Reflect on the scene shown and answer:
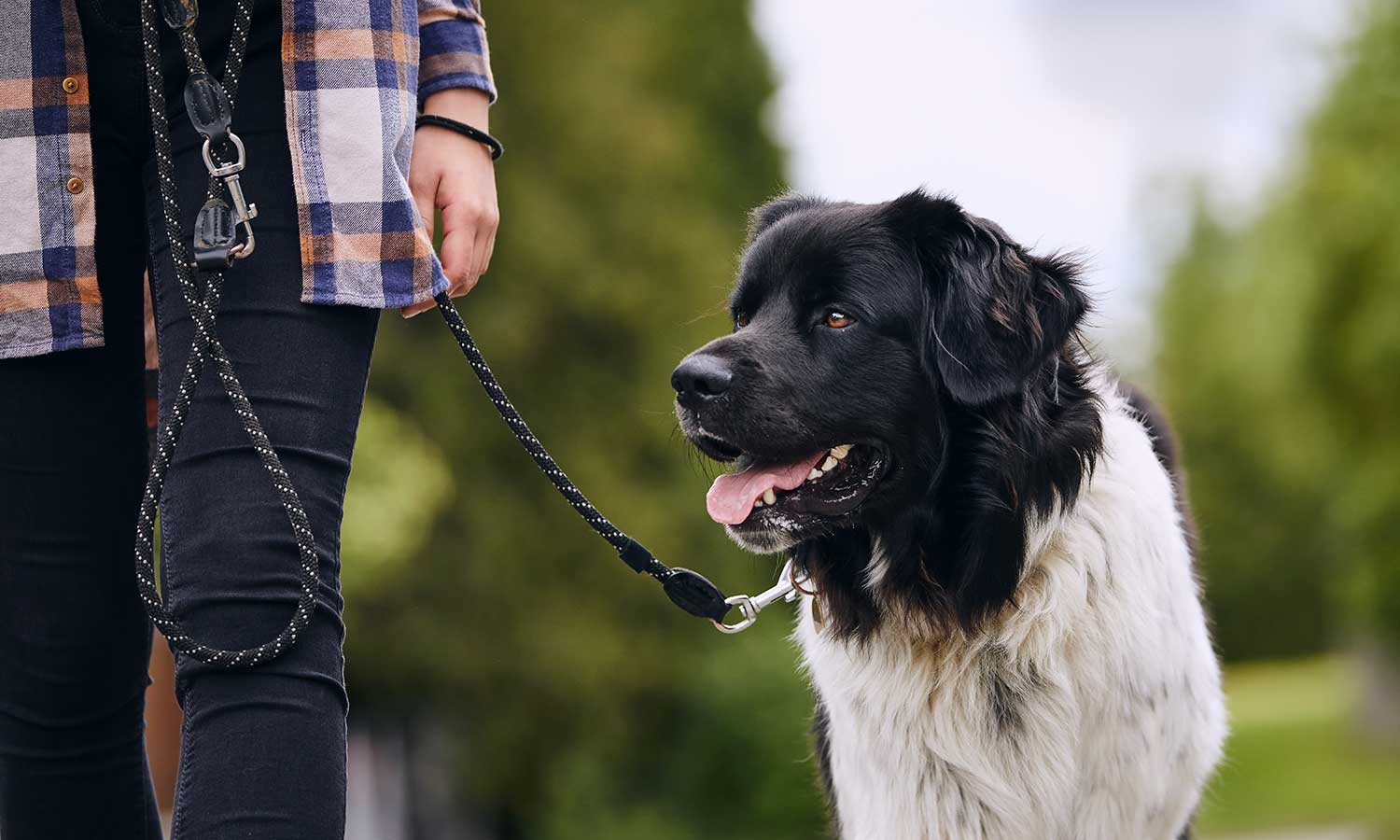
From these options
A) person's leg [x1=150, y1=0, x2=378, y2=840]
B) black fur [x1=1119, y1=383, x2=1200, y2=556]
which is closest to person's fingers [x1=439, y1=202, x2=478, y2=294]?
person's leg [x1=150, y1=0, x2=378, y2=840]

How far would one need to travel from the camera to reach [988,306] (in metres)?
2.79

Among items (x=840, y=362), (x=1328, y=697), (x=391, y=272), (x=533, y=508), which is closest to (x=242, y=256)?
(x=391, y=272)

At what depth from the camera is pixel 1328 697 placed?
113ft

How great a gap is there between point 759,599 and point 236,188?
1435mm

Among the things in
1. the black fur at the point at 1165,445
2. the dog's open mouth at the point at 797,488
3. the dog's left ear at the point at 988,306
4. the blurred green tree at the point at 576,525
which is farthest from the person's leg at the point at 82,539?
the blurred green tree at the point at 576,525

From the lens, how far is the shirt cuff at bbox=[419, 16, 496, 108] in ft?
7.29

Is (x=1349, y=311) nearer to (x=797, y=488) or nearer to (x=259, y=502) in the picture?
(x=797, y=488)

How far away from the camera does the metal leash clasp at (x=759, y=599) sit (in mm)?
2750

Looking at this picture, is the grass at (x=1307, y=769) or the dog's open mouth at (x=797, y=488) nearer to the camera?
the dog's open mouth at (x=797, y=488)

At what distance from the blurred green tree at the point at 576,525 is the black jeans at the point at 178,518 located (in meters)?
12.3

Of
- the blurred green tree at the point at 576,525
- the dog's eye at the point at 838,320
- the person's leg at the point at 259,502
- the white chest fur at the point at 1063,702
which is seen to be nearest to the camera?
the person's leg at the point at 259,502

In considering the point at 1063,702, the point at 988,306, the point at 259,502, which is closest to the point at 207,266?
the point at 259,502

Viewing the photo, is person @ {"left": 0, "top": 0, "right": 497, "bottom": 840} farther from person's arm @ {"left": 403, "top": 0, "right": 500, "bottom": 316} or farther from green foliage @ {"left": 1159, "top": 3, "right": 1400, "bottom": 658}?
green foliage @ {"left": 1159, "top": 3, "right": 1400, "bottom": 658}

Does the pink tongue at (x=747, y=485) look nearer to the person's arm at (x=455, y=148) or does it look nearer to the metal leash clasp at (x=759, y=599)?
the metal leash clasp at (x=759, y=599)
